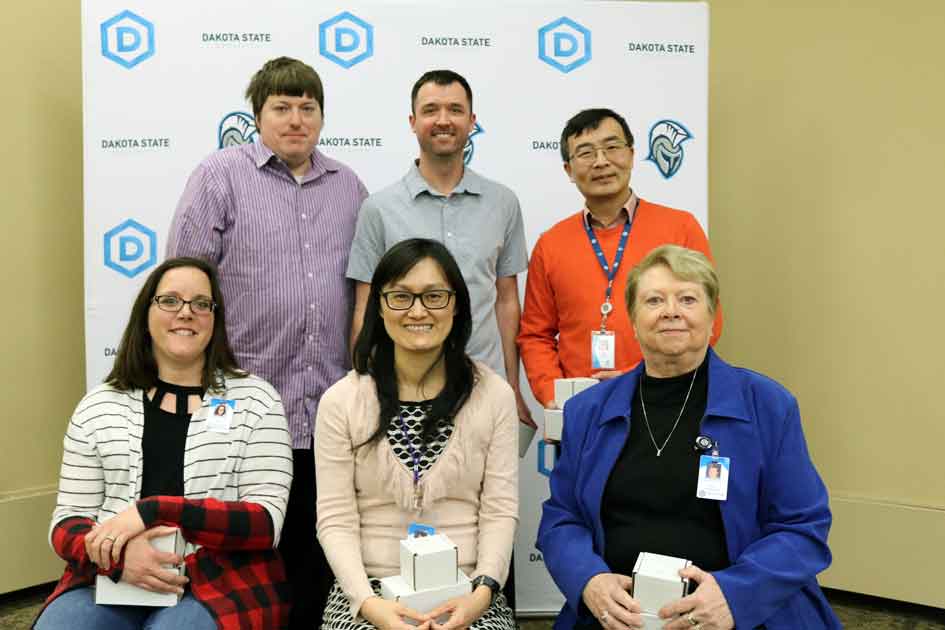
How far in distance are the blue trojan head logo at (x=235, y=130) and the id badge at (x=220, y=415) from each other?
62.6 inches

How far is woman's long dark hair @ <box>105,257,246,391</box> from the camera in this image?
6.95 feet

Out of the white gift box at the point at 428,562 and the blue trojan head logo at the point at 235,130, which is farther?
the blue trojan head logo at the point at 235,130

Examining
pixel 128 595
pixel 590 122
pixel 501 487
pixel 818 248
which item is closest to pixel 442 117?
pixel 590 122

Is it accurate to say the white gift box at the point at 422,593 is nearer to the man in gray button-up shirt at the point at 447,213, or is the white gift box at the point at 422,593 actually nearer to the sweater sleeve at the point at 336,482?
the sweater sleeve at the point at 336,482

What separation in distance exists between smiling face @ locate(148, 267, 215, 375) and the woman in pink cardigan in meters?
0.40

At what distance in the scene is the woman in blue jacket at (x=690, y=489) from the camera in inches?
70.0

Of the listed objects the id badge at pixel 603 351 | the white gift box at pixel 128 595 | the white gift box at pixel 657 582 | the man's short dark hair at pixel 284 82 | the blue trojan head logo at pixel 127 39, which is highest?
the blue trojan head logo at pixel 127 39

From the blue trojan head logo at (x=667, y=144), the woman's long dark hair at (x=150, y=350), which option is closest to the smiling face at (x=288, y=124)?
Result: the woman's long dark hair at (x=150, y=350)

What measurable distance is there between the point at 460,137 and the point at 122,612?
1.70 meters

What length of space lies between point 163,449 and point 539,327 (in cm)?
125

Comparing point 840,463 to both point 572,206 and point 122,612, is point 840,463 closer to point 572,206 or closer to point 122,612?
point 572,206

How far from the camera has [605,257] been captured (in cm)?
257

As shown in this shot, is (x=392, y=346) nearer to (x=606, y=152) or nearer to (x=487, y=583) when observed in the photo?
(x=487, y=583)

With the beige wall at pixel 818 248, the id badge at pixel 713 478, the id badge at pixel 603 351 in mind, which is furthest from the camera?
the beige wall at pixel 818 248
